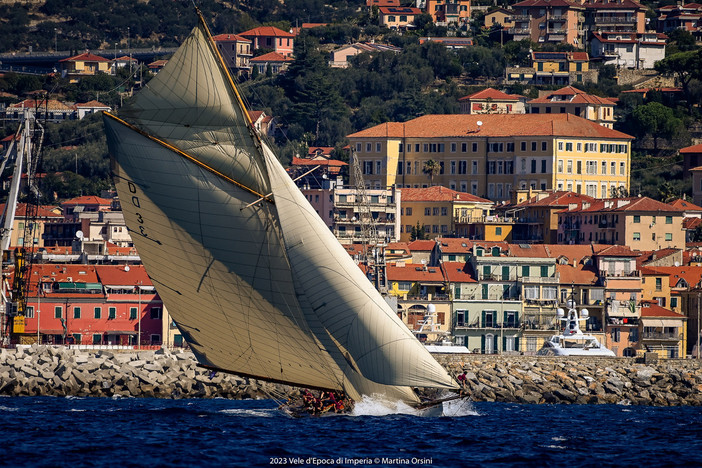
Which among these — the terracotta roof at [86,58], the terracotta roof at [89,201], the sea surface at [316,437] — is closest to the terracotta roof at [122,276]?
the sea surface at [316,437]

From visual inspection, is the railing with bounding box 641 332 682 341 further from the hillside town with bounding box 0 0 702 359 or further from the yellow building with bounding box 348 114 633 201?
the yellow building with bounding box 348 114 633 201

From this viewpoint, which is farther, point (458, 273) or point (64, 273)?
point (458, 273)

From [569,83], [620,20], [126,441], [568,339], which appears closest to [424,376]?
[126,441]

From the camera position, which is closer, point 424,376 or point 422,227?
point 424,376

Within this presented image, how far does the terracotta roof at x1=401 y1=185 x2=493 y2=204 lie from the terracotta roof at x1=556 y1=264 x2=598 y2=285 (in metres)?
37.1

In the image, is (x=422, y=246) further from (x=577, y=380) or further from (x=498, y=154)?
(x=498, y=154)

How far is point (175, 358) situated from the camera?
6544cm

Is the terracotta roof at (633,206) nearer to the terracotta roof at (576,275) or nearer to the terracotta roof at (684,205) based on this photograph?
the terracotta roof at (684,205)

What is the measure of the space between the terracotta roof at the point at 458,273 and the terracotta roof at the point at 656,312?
9405mm

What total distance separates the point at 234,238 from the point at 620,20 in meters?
153

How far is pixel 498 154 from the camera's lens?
5468 inches

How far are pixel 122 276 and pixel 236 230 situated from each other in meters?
40.5

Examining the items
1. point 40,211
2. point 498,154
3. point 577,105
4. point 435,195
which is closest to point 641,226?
point 435,195

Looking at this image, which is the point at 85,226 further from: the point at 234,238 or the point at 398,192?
the point at 234,238
